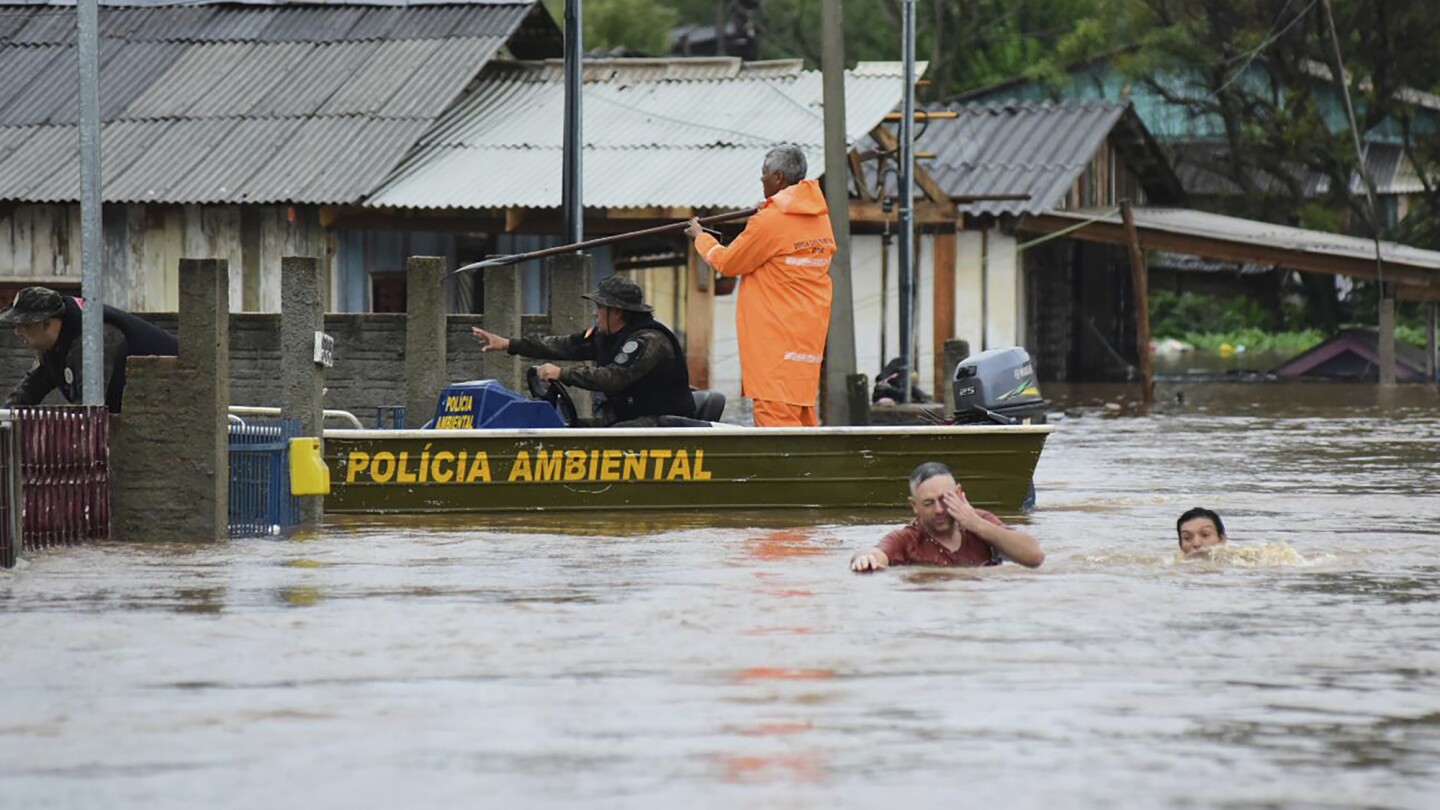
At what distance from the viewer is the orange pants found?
15625 millimetres

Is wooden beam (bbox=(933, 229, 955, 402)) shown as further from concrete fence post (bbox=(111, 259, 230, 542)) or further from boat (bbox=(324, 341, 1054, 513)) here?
concrete fence post (bbox=(111, 259, 230, 542))

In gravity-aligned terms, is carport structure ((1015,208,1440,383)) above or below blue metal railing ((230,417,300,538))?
above

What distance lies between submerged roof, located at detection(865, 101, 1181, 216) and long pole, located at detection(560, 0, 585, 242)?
49.2 ft

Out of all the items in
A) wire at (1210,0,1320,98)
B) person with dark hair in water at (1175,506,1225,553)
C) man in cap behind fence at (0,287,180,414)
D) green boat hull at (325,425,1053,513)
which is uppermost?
wire at (1210,0,1320,98)

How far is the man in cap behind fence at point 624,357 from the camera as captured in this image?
1541 centimetres

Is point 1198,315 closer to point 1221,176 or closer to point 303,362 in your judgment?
A: point 1221,176

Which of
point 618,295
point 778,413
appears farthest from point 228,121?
point 778,413

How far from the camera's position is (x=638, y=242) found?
31.1 meters

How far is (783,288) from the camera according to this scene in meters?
15.4

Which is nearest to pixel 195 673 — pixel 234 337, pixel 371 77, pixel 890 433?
pixel 890 433

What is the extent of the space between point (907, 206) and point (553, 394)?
41.2 ft

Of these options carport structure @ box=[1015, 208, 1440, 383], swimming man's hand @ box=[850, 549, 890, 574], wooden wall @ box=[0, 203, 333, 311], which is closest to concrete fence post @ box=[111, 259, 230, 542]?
swimming man's hand @ box=[850, 549, 890, 574]

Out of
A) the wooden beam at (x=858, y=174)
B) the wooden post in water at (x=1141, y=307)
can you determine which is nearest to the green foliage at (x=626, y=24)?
the wooden post in water at (x=1141, y=307)

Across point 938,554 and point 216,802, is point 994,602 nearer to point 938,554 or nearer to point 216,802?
point 938,554
